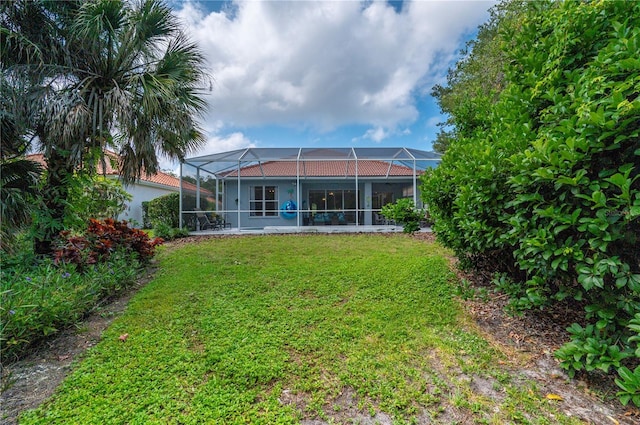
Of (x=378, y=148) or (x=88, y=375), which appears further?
(x=378, y=148)

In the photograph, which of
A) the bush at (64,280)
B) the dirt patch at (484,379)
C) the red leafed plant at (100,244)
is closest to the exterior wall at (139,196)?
the red leafed plant at (100,244)

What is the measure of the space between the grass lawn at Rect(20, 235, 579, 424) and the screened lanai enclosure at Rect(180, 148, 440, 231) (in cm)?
848

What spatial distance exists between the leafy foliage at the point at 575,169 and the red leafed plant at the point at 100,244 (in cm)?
563

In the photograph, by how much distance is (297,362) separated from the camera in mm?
2574

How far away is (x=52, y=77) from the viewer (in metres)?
4.50

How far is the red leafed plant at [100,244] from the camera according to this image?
14.3 ft

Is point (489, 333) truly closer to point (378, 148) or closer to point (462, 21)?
point (462, 21)

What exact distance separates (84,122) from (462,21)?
31.2 ft

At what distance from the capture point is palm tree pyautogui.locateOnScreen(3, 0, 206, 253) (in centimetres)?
438

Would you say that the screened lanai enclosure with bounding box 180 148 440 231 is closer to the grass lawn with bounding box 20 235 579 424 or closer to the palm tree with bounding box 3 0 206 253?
the palm tree with bounding box 3 0 206 253

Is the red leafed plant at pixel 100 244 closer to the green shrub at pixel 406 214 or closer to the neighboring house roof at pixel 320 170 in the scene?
the green shrub at pixel 406 214

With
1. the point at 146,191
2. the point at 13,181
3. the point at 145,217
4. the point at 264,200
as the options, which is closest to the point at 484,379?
the point at 13,181

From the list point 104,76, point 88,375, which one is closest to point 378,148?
point 104,76

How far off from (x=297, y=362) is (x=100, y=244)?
4367 mm
